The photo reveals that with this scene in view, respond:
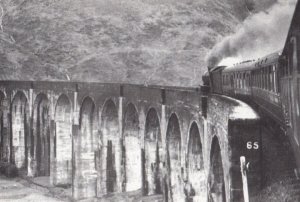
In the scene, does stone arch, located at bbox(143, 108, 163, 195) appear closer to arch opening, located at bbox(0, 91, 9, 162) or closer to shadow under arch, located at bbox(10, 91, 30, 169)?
shadow under arch, located at bbox(10, 91, 30, 169)

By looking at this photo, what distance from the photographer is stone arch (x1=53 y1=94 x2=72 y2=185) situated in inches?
1155

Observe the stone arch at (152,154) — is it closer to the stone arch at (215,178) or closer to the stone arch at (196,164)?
the stone arch at (196,164)

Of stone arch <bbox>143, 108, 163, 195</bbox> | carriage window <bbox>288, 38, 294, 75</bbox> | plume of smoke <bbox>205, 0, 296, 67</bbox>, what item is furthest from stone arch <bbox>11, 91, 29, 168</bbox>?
carriage window <bbox>288, 38, 294, 75</bbox>

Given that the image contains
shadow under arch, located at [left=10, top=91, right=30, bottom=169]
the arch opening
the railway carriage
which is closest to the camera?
the railway carriage

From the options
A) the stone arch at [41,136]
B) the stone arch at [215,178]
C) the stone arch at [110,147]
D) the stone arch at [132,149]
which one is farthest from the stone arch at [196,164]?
the stone arch at [41,136]

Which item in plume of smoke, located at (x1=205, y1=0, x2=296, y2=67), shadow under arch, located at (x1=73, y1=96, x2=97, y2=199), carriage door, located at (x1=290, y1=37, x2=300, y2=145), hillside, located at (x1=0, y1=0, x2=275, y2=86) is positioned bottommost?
shadow under arch, located at (x1=73, y1=96, x2=97, y2=199)

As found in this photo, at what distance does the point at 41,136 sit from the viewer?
1300 inches

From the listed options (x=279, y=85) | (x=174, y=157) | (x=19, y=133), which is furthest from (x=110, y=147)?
(x=279, y=85)

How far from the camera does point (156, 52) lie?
7325 centimetres

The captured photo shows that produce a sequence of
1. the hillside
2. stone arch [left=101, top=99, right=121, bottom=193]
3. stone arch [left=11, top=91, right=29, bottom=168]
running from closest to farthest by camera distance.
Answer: stone arch [left=101, top=99, right=121, bottom=193] → stone arch [left=11, top=91, right=29, bottom=168] → the hillside

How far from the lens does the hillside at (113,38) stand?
65.9m

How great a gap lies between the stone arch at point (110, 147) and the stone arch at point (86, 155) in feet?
4.76

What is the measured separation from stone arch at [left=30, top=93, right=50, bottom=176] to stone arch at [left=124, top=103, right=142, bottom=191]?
10.7 metres

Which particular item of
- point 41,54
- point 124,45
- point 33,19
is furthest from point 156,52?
point 33,19
